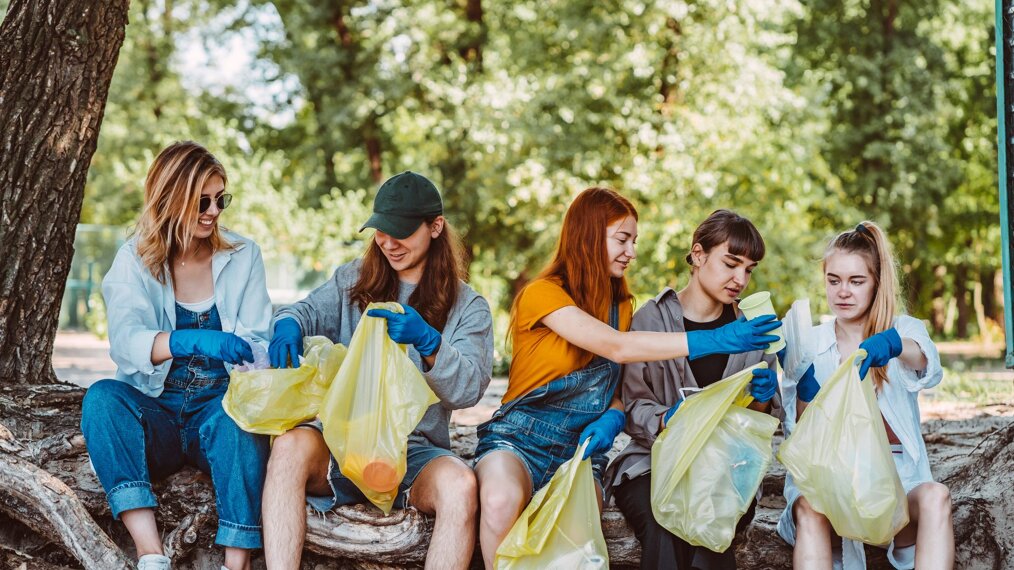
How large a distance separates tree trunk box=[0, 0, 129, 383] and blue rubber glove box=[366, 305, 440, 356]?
1.49 metres

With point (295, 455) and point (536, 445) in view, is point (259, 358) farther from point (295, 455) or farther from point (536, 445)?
point (536, 445)

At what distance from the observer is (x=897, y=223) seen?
1448 centimetres

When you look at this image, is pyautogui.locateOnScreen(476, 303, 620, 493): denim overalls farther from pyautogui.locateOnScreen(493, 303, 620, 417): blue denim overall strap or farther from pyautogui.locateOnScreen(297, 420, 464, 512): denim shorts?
pyautogui.locateOnScreen(297, 420, 464, 512): denim shorts

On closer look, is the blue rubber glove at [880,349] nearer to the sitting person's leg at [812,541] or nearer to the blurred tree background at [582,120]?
the sitting person's leg at [812,541]

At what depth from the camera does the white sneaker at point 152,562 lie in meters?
2.78

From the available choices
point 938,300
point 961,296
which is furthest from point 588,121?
point 961,296

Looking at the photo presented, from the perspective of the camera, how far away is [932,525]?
2750mm

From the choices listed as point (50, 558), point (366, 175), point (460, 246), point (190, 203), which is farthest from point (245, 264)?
point (366, 175)

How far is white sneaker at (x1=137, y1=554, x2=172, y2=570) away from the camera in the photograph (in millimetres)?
2781

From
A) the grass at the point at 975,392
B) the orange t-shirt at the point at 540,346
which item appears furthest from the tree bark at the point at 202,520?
the grass at the point at 975,392

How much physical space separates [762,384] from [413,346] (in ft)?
3.29

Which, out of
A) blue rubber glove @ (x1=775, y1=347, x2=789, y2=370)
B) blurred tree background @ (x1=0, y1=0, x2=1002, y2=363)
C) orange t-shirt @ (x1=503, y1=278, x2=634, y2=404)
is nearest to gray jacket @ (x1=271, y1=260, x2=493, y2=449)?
orange t-shirt @ (x1=503, y1=278, x2=634, y2=404)

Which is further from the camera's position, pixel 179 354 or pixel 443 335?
pixel 443 335

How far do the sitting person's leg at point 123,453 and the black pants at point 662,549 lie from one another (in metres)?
1.34
